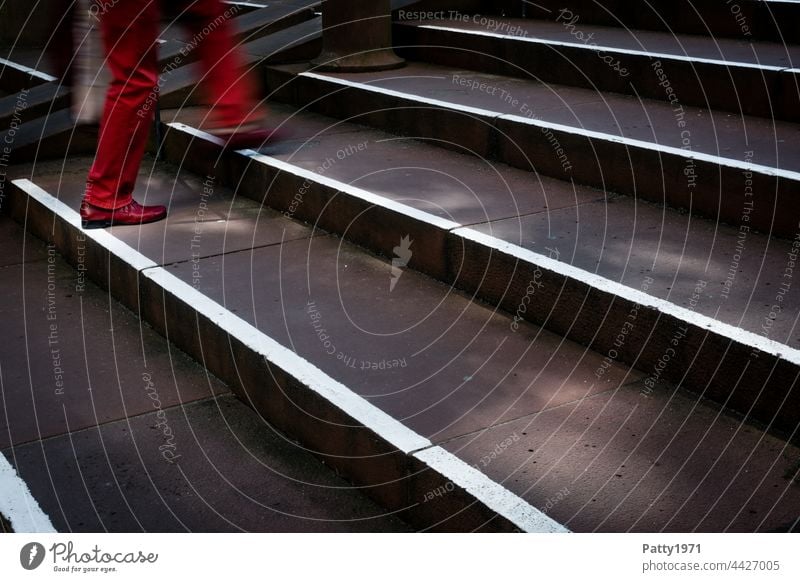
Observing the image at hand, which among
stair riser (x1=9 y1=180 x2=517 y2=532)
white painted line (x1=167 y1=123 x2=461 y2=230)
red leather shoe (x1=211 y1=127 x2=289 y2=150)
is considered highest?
red leather shoe (x1=211 y1=127 x2=289 y2=150)

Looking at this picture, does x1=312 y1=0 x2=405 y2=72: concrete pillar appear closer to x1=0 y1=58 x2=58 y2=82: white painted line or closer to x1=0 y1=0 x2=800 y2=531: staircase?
x1=0 y1=0 x2=800 y2=531: staircase

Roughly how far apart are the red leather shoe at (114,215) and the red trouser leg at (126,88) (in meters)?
0.12

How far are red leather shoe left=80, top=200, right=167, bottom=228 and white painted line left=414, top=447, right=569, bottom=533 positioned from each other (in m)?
2.62

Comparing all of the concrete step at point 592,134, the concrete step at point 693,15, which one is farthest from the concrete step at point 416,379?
the concrete step at point 693,15

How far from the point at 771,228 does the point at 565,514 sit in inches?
70.7

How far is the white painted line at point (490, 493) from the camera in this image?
2791 mm

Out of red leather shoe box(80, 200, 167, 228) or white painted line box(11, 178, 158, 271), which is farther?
red leather shoe box(80, 200, 167, 228)

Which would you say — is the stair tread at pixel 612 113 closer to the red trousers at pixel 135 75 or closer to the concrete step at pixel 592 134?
the concrete step at pixel 592 134

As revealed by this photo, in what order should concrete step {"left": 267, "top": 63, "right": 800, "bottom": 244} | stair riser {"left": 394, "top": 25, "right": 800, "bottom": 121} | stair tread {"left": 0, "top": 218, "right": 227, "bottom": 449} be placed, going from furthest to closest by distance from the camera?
stair riser {"left": 394, "top": 25, "right": 800, "bottom": 121}, concrete step {"left": 267, "top": 63, "right": 800, "bottom": 244}, stair tread {"left": 0, "top": 218, "right": 227, "bottom": 449}

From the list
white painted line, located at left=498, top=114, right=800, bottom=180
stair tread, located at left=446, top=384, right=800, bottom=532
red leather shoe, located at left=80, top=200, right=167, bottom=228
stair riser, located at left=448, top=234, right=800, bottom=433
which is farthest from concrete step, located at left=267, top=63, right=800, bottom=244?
red leather shoe, located at left=80, top=200, right=167, bottom=228

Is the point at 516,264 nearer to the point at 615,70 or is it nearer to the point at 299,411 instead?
the point at 299,411

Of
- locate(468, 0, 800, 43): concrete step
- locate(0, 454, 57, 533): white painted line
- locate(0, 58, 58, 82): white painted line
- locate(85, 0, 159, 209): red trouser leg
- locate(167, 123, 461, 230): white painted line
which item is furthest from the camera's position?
locate(0, 58, 58, 82): white painted line

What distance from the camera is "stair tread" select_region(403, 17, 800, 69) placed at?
A: 5.50 m

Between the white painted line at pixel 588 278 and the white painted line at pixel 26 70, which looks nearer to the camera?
the white painted line at pixel 588 278
